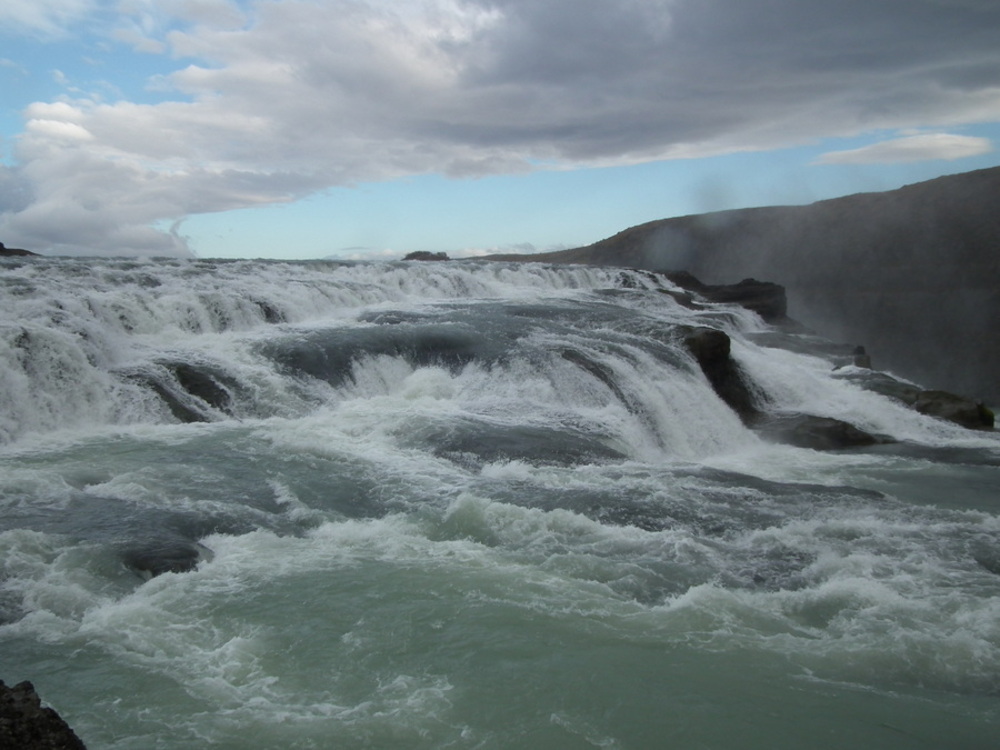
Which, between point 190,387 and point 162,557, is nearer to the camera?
point 162,557

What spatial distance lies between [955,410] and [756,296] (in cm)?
1285

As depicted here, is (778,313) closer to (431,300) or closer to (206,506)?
(431,300)

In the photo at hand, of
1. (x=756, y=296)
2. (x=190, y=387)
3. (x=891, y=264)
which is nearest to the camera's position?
(x=190, y=387)

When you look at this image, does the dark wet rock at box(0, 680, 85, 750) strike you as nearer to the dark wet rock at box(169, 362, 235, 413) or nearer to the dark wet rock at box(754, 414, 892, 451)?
the dark wet rock at box(169, 362, 235, 413)

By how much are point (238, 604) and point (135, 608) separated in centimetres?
63

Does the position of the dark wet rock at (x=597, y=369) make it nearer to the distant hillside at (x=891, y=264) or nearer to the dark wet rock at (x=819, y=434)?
the dark wet rock at (x=819, y=434)

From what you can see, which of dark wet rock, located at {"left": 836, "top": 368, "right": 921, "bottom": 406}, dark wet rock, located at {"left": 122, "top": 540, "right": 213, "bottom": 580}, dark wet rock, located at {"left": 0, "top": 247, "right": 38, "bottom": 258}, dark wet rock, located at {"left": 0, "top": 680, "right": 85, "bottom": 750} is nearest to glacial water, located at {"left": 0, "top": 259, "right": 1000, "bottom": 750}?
dark wet rock, located at {"left": 122, "top": 540, "right": 213, "bottom": 580}

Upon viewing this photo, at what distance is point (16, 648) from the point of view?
4664 mm

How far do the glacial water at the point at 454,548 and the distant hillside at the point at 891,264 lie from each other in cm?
1564

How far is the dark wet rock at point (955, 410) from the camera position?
14.0 meters

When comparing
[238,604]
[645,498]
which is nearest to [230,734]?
[238,604]

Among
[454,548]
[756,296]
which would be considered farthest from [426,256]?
[454,548]

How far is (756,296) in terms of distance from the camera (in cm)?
2653

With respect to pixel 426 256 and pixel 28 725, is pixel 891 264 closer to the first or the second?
pixel 426 256
